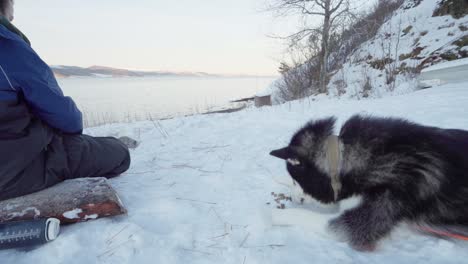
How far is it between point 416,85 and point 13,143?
7583 millimetres

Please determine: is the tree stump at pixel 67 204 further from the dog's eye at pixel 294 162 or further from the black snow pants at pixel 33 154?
the dog's eye at pixel 294 162

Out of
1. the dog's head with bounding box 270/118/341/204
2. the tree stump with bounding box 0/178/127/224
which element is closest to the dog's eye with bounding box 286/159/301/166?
the dog's head with bounding box 270/118/341/204

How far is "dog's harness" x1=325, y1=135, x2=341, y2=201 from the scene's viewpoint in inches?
62.1

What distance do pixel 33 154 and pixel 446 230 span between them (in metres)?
2.58

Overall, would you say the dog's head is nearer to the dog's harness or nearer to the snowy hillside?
the dog's harness

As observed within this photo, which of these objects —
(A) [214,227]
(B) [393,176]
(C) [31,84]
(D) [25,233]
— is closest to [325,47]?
(B) [393,176]

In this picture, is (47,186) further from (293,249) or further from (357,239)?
(357,239)

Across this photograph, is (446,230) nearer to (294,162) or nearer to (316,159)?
(316,159)

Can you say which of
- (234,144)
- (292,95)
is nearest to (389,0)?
(292,95)

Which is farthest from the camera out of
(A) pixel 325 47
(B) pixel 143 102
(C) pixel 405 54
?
(B) pixel 143 102

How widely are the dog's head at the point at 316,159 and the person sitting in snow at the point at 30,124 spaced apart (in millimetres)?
1573

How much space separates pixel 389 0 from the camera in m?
14.0

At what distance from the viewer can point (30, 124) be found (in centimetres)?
168

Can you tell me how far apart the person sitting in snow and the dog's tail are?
2419 mm
